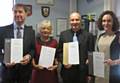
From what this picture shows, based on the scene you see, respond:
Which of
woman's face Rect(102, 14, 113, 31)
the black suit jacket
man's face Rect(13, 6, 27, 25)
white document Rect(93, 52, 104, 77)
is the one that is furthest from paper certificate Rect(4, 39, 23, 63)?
woman's face Rect(102, 14, 113, 31)

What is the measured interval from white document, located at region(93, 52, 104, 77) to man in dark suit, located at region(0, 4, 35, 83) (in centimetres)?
70

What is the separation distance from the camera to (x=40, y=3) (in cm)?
480

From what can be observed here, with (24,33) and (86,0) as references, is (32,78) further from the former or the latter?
(86,0)

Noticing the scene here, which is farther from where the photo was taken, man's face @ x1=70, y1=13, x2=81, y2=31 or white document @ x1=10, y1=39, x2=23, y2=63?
man's face @ x1=70, y1=13, x2=81, y2=31

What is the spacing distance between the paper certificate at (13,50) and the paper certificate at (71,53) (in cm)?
50

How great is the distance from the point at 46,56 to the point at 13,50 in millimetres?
400

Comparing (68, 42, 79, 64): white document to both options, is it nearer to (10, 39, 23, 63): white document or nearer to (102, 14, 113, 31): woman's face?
(102, 14, 113, 31): woman's face

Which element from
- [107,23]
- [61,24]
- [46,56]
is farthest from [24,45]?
[61,24]

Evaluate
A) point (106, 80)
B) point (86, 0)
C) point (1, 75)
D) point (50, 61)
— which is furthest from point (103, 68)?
point (86, 0)

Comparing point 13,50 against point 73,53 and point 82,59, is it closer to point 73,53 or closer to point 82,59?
point 73,53

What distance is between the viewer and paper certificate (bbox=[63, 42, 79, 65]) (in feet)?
9.48

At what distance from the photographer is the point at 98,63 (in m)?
2.72

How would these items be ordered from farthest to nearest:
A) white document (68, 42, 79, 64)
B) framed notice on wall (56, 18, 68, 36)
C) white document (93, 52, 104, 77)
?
framed notice on wall (56, 18, 68, 36) < white document (68, 42, 79, 64) < white document (93, 52, 104, 77)

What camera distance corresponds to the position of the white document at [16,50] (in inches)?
108
